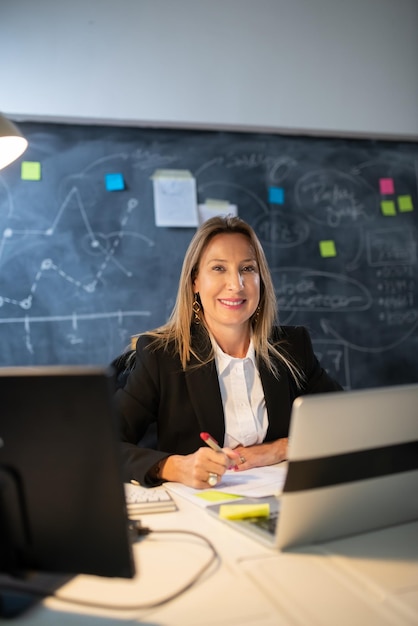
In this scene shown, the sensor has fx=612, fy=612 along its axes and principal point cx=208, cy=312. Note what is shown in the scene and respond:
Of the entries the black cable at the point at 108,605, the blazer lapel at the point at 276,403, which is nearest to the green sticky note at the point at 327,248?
the blazer lapel at the point at 276,403

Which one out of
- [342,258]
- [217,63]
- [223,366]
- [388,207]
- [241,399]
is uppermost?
[217,63]

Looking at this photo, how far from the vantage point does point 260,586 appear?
2.93ft

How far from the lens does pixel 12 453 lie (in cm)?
82

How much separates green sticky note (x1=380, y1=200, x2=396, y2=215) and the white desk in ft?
9.14

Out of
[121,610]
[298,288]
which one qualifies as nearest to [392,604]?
[121,610]

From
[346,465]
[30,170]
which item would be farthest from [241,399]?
[30,170]

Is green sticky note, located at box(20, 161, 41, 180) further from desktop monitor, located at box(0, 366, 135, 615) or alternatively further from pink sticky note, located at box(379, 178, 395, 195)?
desktop monitor, located at box(0, 366, 135, 615)

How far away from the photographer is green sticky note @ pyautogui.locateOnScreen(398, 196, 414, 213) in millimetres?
3664

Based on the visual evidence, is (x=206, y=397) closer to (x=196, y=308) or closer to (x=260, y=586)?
(x=196, y=308)

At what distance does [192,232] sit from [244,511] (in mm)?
2261

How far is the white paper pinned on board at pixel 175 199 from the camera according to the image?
322 cm

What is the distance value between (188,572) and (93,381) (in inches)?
15.2

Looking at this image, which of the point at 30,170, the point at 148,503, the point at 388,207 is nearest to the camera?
the point at 148,503

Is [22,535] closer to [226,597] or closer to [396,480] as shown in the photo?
[226,597]
